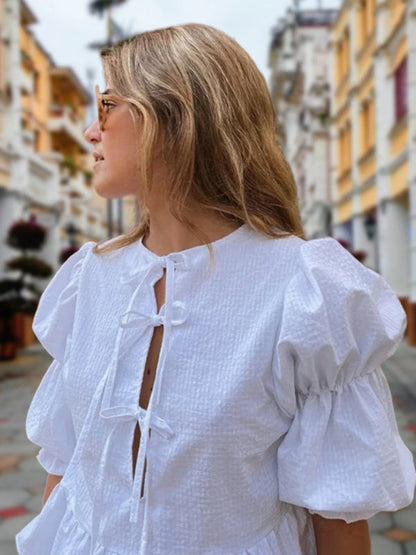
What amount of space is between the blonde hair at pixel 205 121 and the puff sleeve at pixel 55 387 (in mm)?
276

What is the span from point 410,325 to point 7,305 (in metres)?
6.86

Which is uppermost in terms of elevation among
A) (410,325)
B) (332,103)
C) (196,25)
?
(332,103)

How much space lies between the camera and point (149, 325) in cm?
102

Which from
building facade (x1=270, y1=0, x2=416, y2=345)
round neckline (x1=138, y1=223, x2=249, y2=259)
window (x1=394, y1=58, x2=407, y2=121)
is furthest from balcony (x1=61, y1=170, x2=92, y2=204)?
round neckline (x1=138, y1=223, x2=249, y2=259)

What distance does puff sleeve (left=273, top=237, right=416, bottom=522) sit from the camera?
3.01 ft

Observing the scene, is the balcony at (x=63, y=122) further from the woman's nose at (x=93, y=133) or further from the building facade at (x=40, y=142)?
the woman's nose at (x=93, y=133)

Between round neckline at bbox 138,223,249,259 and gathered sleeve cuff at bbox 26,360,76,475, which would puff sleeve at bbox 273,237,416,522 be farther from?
gathered sleeve cuff at bbox 26,360,76,475

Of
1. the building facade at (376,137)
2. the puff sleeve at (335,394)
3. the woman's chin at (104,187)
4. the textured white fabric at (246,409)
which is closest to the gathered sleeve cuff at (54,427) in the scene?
the textured white fabric at (246,409)

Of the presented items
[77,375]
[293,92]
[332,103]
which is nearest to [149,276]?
[77,375]

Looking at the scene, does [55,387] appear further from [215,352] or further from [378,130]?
[378,130]

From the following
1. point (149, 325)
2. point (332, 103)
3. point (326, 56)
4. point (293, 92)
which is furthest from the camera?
point (293, 92)

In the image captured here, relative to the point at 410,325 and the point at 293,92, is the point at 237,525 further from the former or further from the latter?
the point at 293,92

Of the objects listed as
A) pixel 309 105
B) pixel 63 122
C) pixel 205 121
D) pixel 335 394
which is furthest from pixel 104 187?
pixel 63 122

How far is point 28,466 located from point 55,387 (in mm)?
3680
